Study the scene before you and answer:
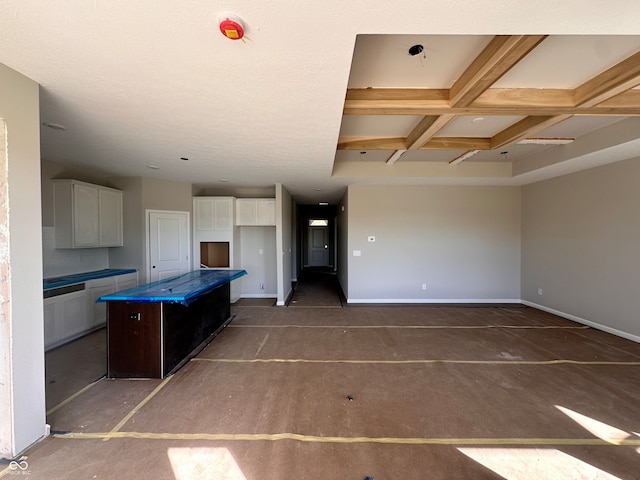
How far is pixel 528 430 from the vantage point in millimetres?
1970

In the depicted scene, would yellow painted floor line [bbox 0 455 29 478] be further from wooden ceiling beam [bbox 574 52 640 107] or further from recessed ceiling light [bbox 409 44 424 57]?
wooden ceiling beam [bbox 574 52 640 107]

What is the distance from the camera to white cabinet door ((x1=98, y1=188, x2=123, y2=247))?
4258 millimetres

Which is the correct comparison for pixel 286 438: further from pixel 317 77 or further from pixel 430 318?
pixel 430 318

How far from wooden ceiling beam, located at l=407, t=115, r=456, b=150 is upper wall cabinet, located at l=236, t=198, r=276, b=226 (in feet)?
10.7

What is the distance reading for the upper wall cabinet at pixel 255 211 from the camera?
5.85 m

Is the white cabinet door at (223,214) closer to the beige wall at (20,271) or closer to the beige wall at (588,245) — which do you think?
the beige wall at (20,271)

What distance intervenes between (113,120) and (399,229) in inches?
196

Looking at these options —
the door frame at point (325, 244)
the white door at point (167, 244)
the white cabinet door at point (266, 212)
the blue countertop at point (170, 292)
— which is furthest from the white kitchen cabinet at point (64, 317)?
the door frame at point (325, 244)

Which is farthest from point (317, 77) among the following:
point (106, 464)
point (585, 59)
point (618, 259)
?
point (618, 259)

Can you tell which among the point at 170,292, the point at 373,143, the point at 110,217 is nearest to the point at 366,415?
the point at 170,292

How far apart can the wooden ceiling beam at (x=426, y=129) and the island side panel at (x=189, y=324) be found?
3506 millimetres

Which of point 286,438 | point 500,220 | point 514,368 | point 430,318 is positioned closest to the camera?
point 286,438

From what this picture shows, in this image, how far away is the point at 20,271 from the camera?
1701 millimetres

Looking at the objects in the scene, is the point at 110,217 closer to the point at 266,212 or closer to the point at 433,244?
the point at 266,212
